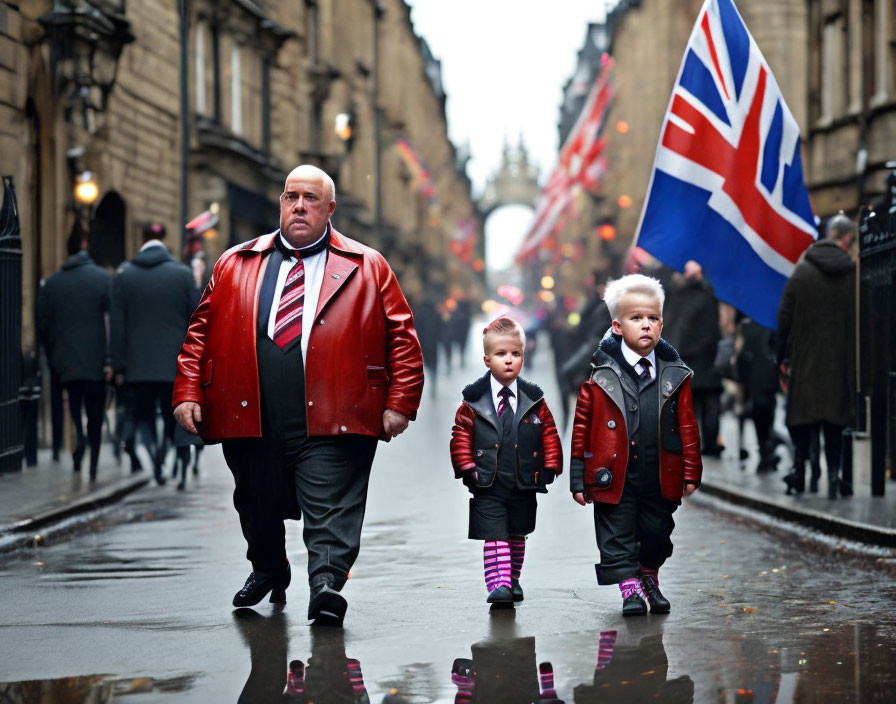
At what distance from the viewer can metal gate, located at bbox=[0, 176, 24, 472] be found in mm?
13273

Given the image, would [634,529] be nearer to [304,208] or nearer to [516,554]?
[516,554]

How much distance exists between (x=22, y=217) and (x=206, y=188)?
11038mm

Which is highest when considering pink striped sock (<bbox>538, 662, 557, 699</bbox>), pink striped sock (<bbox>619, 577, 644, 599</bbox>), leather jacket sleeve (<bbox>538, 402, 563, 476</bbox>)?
leather jacket sleeve (<bbox>538, 402, 563, 476</bbox>)

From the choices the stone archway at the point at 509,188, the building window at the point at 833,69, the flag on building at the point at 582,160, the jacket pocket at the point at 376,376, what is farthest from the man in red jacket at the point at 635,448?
the stone archway at the point at 509,188

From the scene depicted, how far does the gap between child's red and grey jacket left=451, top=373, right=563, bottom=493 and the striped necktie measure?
0.87 meters

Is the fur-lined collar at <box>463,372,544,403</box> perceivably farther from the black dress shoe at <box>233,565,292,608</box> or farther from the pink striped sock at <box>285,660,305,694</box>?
the pink striped sock at <box>285,660,305,694</box>

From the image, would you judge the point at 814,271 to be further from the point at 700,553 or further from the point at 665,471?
the point at 665,471

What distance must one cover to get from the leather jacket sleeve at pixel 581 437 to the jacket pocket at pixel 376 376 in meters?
0.79

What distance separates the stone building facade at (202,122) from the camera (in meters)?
18.8

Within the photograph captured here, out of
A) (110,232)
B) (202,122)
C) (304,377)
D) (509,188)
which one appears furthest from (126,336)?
(509,188)

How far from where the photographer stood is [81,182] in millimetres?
19891

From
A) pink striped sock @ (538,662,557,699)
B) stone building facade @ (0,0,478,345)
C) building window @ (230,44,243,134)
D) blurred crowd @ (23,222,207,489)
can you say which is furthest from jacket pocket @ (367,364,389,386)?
building window @ (230,44,243,134)

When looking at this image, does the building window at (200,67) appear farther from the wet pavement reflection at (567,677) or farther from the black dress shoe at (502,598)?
the wet pavement reflection at (567,677)

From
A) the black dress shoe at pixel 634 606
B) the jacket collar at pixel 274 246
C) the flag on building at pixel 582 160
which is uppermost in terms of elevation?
the flag on building at pixel 582 160
